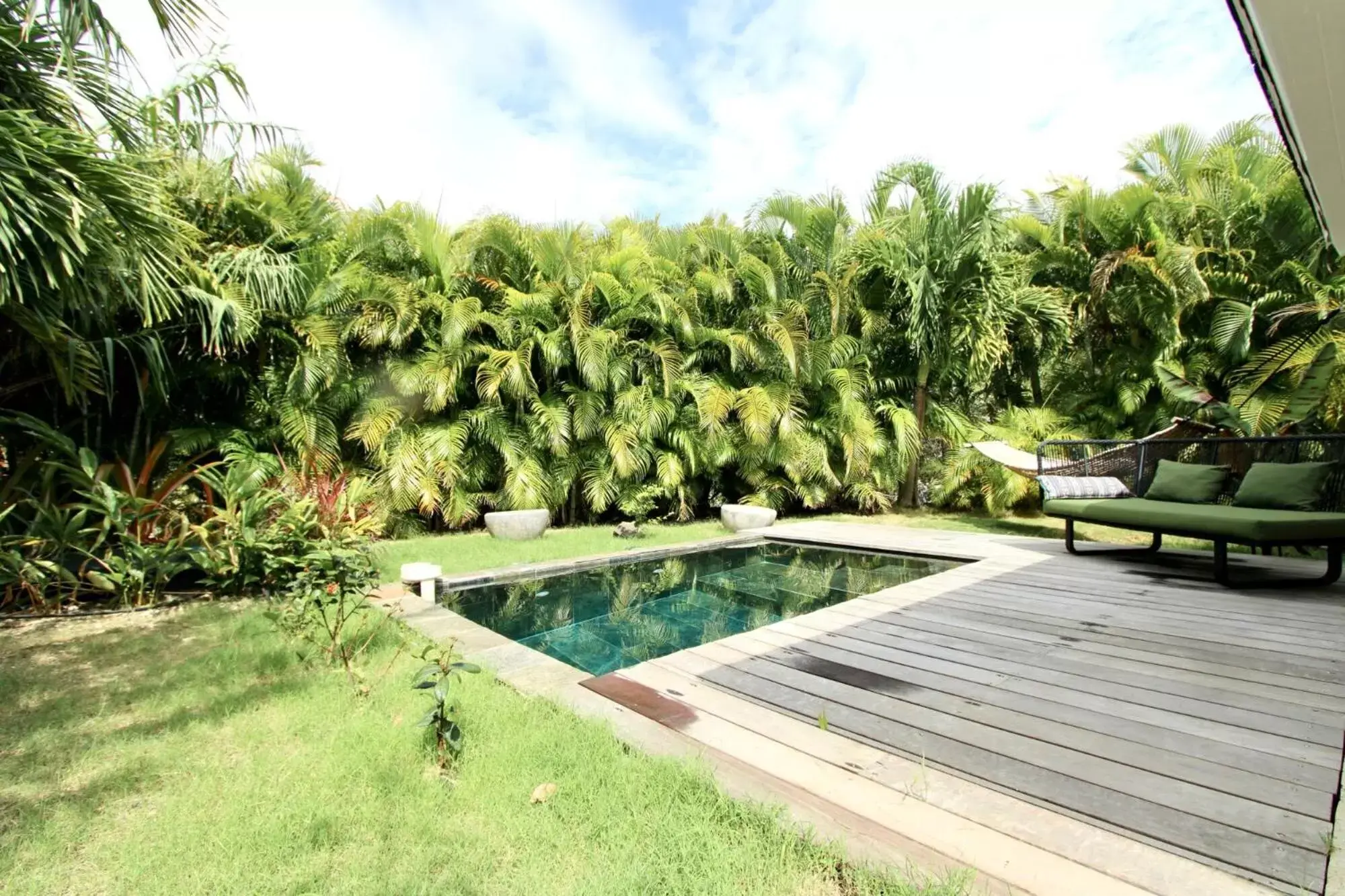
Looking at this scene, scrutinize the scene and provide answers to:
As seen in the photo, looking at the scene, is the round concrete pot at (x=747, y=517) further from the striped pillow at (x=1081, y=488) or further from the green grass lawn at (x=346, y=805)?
the green grass lawn at (x=346, y=805)

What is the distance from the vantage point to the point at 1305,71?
6.85 feet

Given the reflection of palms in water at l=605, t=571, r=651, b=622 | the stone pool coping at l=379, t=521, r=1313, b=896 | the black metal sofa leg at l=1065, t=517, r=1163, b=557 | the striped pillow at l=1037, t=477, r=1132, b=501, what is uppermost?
the striped pillow at l=1037, t=477, r=1132, b=501

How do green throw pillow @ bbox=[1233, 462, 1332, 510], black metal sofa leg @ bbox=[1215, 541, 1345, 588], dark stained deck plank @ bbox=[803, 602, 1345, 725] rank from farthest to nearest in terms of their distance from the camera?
green throw pillow @ bbox=[1233, 462, 1332, 510] < black metal sofa leg @ bbox=[1215, 541, 1345, 588] < dark stained deck plank @ bbox=[803, 602, 1345, 725]

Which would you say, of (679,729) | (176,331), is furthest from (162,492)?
(679,729)

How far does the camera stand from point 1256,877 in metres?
1.40

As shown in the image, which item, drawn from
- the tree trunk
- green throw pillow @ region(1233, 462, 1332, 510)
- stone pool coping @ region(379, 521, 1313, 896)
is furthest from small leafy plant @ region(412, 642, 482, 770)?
the tree trunk

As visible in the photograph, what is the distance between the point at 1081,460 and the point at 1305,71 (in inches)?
189

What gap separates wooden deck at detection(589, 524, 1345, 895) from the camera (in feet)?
5.07

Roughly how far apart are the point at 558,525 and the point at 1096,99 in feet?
34.4

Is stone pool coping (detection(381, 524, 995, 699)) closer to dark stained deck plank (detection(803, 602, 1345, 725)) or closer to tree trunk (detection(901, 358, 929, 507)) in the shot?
dark stained deck plank (detection(803, 602, 1345, 725))

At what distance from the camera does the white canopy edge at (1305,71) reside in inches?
69.5

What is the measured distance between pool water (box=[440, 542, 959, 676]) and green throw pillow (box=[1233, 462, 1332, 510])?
2263mm

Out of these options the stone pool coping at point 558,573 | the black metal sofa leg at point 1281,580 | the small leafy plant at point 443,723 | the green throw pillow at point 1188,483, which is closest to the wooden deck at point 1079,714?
the black metal sofa leg at point 1281,580

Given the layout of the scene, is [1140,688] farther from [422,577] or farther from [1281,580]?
[422,577]
